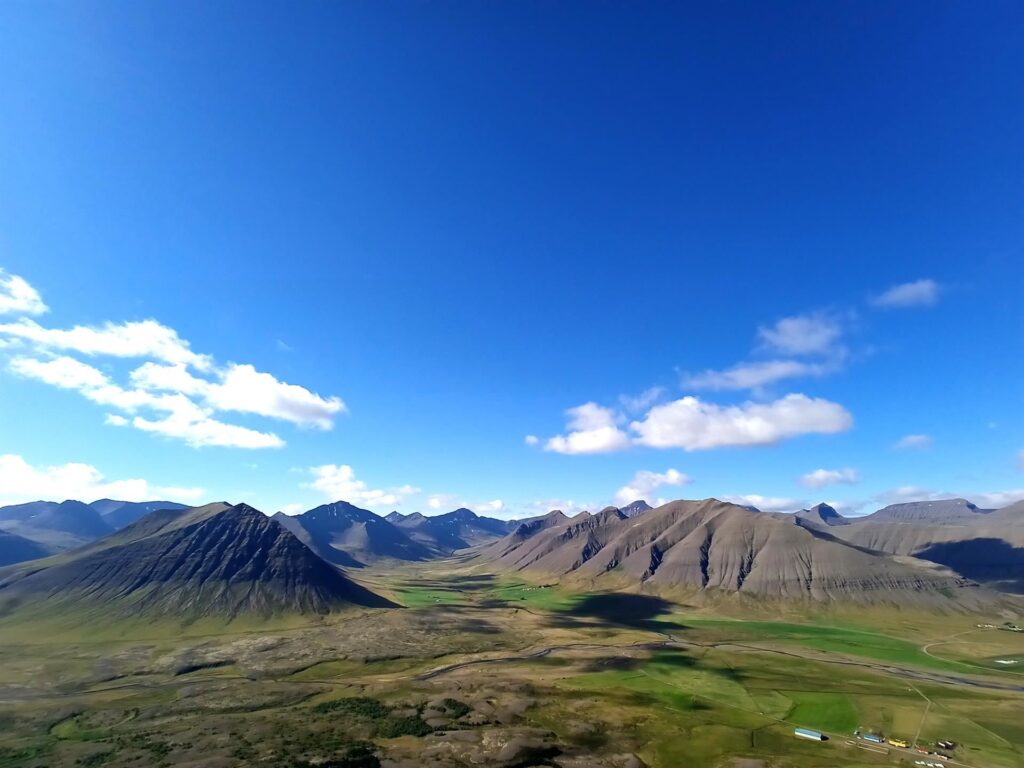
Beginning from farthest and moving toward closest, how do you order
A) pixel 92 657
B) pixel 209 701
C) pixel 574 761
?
Result: pixel 92 657
pixel 209 701
pixel 574 761

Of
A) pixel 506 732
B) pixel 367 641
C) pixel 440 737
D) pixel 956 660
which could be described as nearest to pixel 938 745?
pixel 506 732

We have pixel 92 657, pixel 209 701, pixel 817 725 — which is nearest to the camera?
pixel 817 725

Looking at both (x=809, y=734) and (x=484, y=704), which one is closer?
(x=809, y=734)

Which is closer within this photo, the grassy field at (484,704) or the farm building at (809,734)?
the grassy field at (484,704)

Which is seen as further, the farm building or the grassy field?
the farm building

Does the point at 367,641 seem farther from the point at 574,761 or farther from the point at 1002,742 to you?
the point at 1002,742

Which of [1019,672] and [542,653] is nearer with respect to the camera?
[1019,672]

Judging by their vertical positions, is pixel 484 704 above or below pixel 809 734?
above
